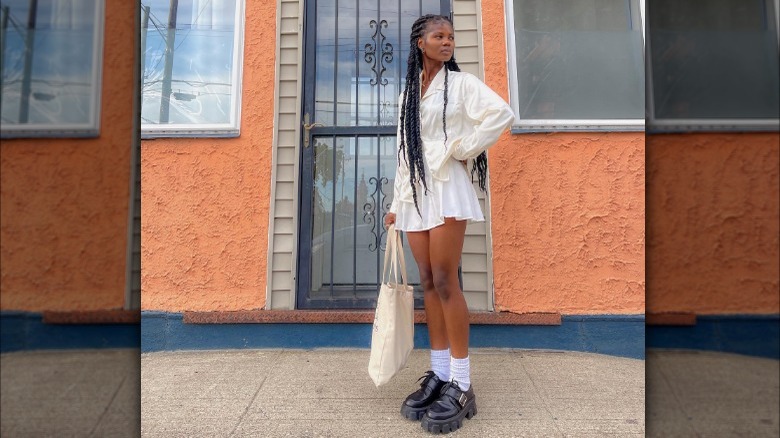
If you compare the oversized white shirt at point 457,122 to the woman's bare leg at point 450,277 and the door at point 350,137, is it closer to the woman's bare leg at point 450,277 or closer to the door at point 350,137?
the woman's bare leg at point 450,277

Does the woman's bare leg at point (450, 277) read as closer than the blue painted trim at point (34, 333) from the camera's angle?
No

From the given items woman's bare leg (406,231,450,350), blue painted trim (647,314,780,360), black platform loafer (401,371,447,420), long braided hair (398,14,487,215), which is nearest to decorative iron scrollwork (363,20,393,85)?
long braided hair (398,14,487,215)

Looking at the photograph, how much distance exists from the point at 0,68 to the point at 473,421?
2178 mm

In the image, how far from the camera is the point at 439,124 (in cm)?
225

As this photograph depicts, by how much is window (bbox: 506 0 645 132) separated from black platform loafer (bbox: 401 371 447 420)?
1.89 meters

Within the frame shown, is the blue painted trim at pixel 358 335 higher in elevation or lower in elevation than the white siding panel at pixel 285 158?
lower

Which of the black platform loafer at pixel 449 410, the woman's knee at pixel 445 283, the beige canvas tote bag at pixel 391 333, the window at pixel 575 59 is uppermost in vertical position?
the window at pixel 575 59

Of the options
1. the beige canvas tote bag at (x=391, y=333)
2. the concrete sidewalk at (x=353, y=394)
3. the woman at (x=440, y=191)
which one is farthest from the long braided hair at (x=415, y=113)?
the concrete sidewalk at (x=353, y=394)

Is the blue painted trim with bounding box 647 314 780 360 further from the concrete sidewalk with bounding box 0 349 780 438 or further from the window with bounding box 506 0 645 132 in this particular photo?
the window with bounding box 506 0 645 132

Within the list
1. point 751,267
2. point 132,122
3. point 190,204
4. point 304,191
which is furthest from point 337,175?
point 751,267

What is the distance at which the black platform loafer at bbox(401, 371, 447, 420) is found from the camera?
89.0 inches

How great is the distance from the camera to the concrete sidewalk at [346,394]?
2.81 ft

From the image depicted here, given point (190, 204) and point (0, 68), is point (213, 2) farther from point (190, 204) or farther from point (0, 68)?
point (0, 68)

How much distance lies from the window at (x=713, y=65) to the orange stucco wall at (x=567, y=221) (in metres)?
2.29
